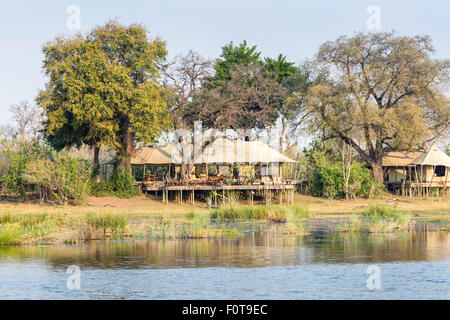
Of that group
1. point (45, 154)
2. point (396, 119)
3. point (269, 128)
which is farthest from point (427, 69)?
point (45, 154)

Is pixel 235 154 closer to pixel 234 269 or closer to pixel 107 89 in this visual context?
pixel 107 89

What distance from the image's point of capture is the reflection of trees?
63.2 ft

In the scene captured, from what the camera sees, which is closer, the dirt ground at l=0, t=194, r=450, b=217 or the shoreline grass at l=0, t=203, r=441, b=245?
the shoreline grass at l=0, t=203, r=441, b=245

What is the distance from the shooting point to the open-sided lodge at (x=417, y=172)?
51.0 metres

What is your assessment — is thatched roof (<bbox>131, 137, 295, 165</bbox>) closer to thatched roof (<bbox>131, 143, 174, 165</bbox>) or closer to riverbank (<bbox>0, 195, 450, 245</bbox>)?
thatched roof (<bbox>131, 143, 174, 165</bbox>)

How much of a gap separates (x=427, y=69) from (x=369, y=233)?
25.1 meters

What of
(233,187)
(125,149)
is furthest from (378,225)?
(125,149)

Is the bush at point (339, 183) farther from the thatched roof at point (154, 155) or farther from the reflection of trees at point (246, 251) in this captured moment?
the reflection of trees at point (246, 251)

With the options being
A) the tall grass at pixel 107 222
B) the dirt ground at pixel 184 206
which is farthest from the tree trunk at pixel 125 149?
the tall grass at pixel 107 222

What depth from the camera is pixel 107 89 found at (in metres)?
42.9

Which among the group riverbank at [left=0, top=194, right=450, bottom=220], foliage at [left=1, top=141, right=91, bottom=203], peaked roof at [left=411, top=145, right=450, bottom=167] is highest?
peaked roof at [left=411, top=145, right=450, bottom=167]

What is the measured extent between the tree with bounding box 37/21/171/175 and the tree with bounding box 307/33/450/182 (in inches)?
505

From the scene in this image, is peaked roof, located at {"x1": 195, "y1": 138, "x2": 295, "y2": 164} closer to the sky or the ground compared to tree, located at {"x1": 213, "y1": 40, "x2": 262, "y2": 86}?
closer to the ground

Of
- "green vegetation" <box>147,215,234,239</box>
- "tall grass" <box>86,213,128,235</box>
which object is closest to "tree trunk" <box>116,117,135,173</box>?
"green vegetation" <box>147,215,234,239</box>
